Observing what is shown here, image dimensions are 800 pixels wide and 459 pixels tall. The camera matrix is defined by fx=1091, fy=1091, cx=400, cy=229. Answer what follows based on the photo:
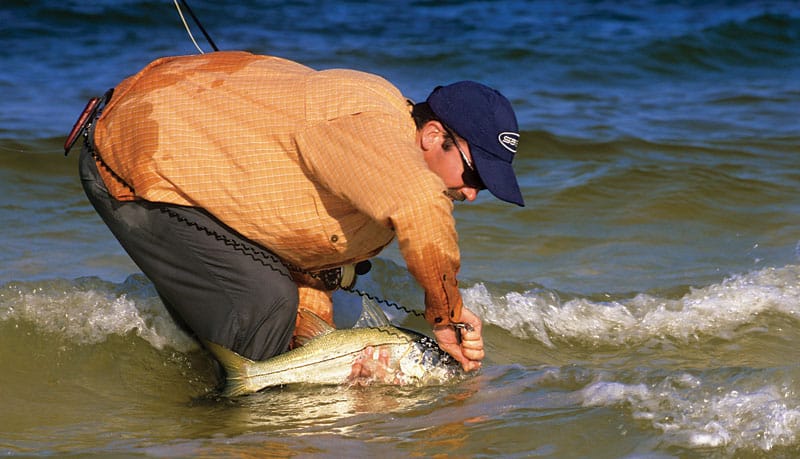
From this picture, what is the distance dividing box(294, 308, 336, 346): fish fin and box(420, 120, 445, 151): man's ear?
3.03 ft

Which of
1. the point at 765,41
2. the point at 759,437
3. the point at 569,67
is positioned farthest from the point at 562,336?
the point at 765,41

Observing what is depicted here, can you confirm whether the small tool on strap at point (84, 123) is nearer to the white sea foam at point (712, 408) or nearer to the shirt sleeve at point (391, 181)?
the shirt sleeve at point (391, 181)

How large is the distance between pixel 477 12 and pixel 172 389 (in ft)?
41.3

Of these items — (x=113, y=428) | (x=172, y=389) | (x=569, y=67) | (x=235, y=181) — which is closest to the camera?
(x=235, y=181)

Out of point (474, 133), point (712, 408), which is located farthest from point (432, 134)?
point (712, 408)

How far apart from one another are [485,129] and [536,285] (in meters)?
2.41

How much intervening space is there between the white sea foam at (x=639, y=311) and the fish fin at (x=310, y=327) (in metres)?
1.30

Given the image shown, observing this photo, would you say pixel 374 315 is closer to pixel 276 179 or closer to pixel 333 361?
pixel 333 361

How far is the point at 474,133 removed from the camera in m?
3.48

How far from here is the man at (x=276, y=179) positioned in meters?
3.25

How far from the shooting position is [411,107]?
11.8 feet

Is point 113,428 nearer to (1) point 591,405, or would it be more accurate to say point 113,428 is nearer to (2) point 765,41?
(1) point 591,405

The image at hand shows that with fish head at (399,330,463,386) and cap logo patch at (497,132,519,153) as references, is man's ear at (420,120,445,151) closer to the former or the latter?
cap logo patch at (497,132,519,153)

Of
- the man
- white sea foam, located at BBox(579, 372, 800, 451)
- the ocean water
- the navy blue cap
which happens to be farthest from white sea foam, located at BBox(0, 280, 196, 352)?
white sea foam, located at BBox(579, 372, 800, 451)
